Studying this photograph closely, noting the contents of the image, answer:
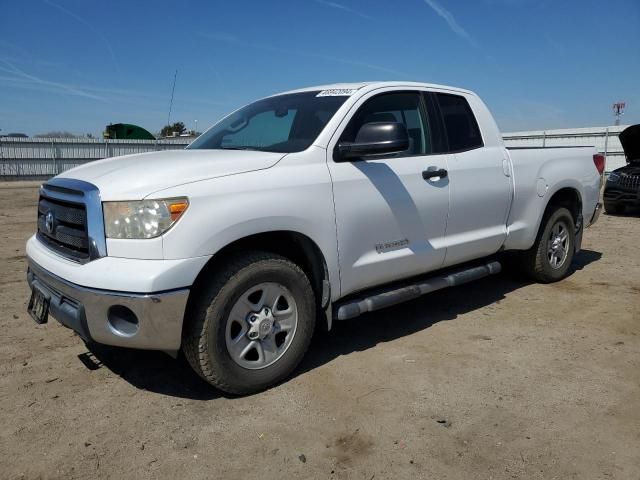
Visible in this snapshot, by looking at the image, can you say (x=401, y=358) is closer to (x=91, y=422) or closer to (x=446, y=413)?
(x=446, y=413)

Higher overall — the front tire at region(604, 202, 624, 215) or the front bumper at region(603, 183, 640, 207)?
the front bumper at region(603, 183, 640, 207)

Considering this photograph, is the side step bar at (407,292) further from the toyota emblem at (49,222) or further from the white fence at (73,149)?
the white fence at (73,149)

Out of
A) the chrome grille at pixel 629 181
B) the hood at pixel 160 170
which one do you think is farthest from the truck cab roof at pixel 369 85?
the chrome grille at pixel 629 181

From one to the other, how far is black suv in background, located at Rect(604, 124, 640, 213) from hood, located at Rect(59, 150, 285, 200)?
9936mm

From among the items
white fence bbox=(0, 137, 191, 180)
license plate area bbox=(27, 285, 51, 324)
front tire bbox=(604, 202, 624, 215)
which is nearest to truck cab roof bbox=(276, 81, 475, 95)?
license plate area bbox=(27, 285, 51, 324)

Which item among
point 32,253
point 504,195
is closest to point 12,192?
point 32,253

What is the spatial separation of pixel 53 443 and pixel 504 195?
12.6 ft

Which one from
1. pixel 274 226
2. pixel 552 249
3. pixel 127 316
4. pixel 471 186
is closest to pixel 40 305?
pixel 127 316

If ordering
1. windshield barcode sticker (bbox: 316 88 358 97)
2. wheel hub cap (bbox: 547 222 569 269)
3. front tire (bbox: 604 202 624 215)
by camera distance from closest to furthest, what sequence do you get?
windshield barcode sticker (bbox: 316 88 358 97), wheel hub cap (bbox: 547 222 569 269), front tire (bbox: 604 202 624 215)

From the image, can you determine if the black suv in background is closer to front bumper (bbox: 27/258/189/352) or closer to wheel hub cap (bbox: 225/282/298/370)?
wheel hub cap (bbox: 225/282/298/370)

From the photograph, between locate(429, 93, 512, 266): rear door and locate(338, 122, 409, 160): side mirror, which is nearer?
locate(338, 122, 409, 160): side mirror

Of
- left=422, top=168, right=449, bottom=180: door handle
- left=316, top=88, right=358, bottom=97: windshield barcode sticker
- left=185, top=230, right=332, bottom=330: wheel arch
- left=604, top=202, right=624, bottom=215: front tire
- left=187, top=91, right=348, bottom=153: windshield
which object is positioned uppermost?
left=316, top=88, right=358, bottom=97: windshield barcode sticker

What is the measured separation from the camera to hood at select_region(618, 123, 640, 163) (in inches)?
410

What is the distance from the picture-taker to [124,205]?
9.02 ft
